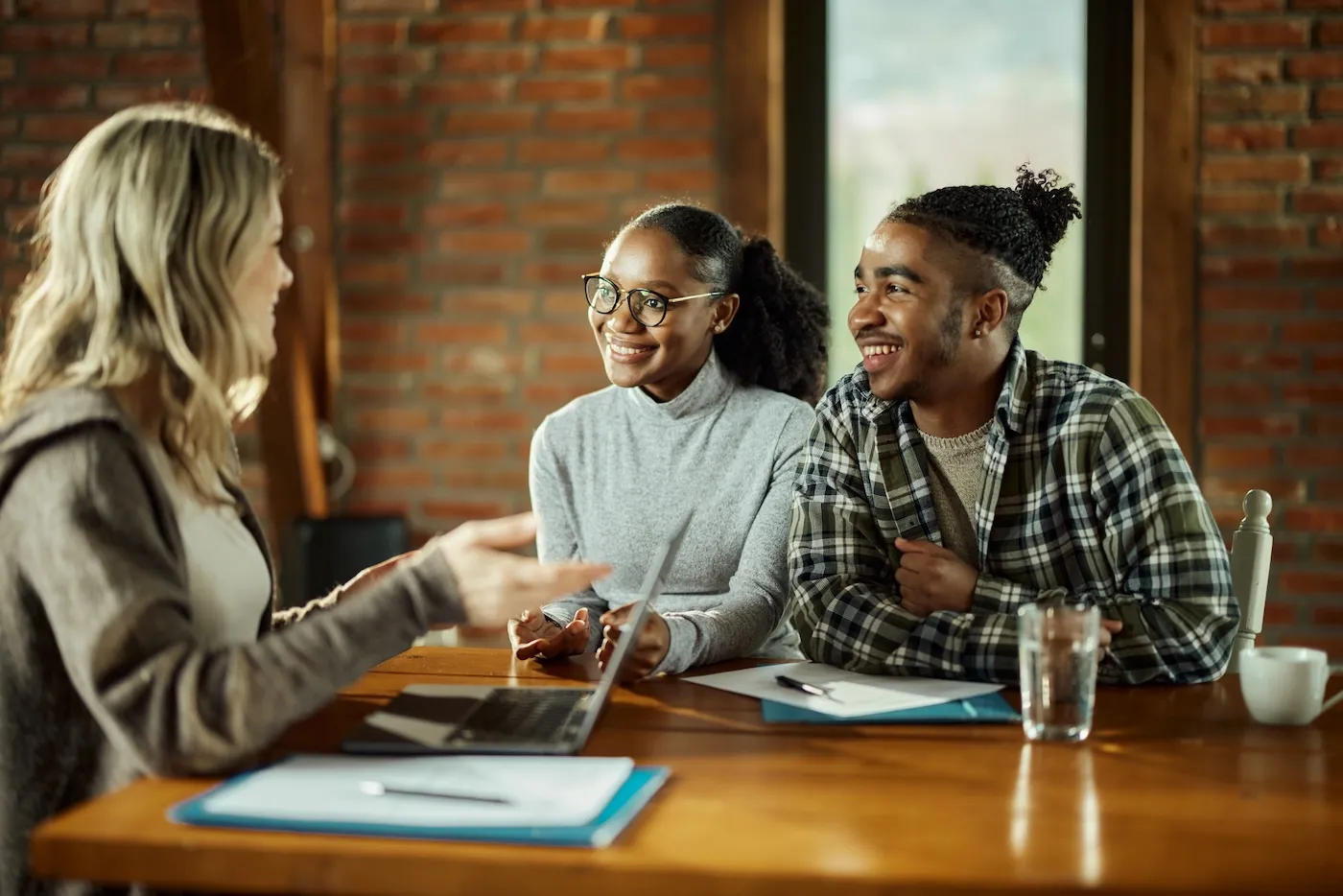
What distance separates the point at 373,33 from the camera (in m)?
3.66

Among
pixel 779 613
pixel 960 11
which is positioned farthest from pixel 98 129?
pixel 960 11

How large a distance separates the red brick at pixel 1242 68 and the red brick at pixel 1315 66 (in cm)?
3

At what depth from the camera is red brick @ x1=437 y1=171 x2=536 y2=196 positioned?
143 inches

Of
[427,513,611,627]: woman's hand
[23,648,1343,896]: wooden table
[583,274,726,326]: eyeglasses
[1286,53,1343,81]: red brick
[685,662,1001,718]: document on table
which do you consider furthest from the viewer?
[1286,53,1343,81]: red brick

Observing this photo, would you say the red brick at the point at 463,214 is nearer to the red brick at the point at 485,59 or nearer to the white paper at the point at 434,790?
the red brick at the point at 485,59

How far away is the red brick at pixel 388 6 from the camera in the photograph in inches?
143

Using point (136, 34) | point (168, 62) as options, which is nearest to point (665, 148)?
point (168, 62)

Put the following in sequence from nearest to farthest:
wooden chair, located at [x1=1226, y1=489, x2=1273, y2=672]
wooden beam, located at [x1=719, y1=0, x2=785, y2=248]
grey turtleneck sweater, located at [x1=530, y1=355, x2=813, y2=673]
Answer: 1. wooden chair, located at [x1=1226, y1=489, x2=1273, y2=672]
2. grey turtleneck sweater, located at [x1=530, y1=355, x2=813, y2=673]
3. wooden beam, located at [x1=719, y1=0, x2=785, y2=248]

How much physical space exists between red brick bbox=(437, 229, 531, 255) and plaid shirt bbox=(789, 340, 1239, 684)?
6.03ft

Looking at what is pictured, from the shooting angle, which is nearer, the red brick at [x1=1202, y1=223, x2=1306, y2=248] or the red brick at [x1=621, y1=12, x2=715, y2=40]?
the red brick at [x1=1202, y1=223, x2=1306, y2=248]

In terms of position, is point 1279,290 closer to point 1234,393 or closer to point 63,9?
point 1234,393

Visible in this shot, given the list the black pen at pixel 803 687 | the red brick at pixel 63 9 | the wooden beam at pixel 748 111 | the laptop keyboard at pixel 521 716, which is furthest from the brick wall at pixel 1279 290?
the red brick at pixel 63 9

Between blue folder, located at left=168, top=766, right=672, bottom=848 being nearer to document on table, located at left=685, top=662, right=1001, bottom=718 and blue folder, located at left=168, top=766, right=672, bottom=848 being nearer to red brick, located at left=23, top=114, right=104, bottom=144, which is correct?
document on table, located at left=685, top=662, right=1001, bottom=718

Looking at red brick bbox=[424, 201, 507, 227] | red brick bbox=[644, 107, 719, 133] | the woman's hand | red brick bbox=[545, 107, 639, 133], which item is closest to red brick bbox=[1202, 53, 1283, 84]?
red brick bbox=[644, 107, 719, 133]
